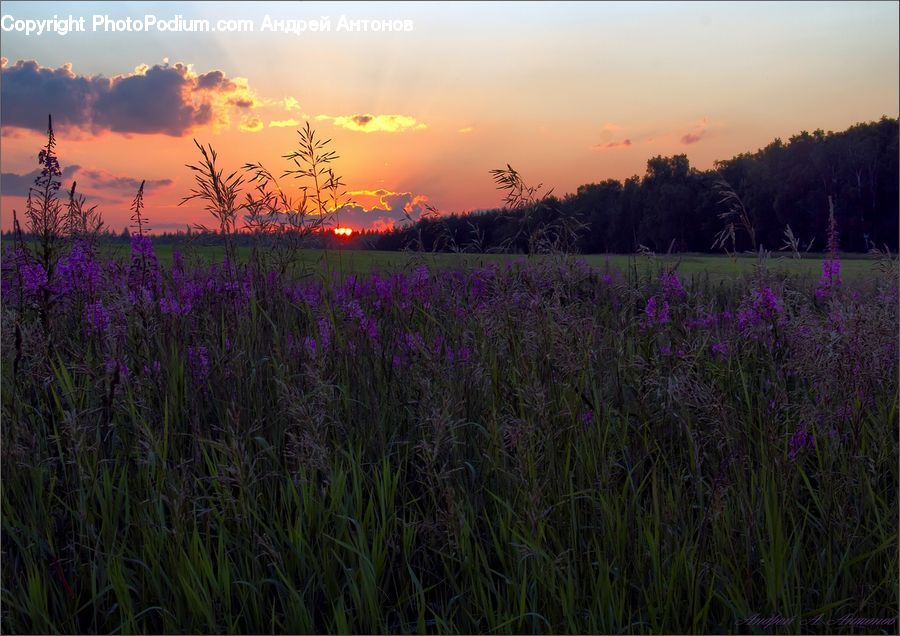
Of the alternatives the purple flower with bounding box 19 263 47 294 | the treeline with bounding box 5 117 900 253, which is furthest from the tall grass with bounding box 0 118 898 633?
the treeline with bounding box 5 117 900 253

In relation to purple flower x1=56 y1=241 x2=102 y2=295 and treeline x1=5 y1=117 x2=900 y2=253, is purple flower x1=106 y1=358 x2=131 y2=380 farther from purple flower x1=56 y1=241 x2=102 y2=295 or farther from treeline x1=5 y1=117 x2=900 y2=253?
treeline x1=5 y1=117 x2=900 y2=253

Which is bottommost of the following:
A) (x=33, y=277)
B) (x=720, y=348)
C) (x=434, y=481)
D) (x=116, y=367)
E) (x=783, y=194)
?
(x=434, y=481)

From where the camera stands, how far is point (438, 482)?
6.79 feet

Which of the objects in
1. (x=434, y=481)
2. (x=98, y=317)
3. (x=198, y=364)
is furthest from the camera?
(x=98, y=317)

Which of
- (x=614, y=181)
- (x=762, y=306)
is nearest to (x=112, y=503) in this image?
(x=762, y=306)

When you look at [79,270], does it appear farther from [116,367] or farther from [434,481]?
[434,481]

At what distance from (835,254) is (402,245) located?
302cm

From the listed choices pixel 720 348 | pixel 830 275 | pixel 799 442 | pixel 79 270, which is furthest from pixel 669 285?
pixel 79 270

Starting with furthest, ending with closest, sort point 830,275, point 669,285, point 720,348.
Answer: point 669,285
point 830,275
point 720,348

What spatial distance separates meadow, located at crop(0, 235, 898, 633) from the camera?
6.85 feet

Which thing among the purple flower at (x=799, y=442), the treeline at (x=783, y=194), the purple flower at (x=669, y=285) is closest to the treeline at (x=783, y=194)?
the treeline at (x=783, y=194)

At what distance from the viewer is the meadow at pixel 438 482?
2.09m

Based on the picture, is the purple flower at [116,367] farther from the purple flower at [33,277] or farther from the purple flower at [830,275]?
the purple flower at [830,275]

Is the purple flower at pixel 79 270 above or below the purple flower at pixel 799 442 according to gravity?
above
